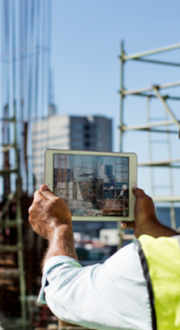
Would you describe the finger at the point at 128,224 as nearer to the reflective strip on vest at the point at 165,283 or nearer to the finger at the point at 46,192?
the finger at the point at 46,192

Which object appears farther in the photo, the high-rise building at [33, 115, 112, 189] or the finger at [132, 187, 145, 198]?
the high-rise building at [33, 115, 112, 189]

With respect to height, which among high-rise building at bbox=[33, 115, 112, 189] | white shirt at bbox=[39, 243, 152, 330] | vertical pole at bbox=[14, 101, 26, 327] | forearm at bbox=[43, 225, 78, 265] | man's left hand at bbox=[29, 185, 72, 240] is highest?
high-rise building at bbox=[33, 115, 112, 189]

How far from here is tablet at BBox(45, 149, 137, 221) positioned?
1748 millimetres

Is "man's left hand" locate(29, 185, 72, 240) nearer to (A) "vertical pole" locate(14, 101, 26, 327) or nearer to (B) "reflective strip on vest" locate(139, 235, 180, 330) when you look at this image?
(B) "reflective strip on vest" locate(139, 235, 180, 330)

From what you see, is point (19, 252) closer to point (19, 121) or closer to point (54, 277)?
point (19, 121)

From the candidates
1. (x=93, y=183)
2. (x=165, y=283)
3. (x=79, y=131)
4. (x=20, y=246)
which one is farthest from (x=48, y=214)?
(x=79, y=131)

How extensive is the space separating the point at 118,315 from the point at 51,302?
0.63 ft

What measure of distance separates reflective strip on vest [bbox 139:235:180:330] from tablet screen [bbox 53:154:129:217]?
1.87 feet

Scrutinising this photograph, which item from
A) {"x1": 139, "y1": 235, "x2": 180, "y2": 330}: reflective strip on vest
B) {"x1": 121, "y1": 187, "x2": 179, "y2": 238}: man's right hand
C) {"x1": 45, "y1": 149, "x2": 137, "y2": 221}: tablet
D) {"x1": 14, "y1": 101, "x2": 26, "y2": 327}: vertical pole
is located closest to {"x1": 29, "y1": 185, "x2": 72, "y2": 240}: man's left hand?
{"x1": 45, "y1": 149, "x2": 137, "y2": 221}: tablet

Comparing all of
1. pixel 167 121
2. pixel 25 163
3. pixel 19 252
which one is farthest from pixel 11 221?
pixel 167 121

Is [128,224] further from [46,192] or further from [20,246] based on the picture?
[20,246]

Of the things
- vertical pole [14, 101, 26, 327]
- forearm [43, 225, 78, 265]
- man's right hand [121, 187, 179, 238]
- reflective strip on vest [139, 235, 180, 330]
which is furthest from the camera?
vertical pole [14, 101, 26, 327]

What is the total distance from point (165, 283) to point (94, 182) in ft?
2.18

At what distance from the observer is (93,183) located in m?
1.78
